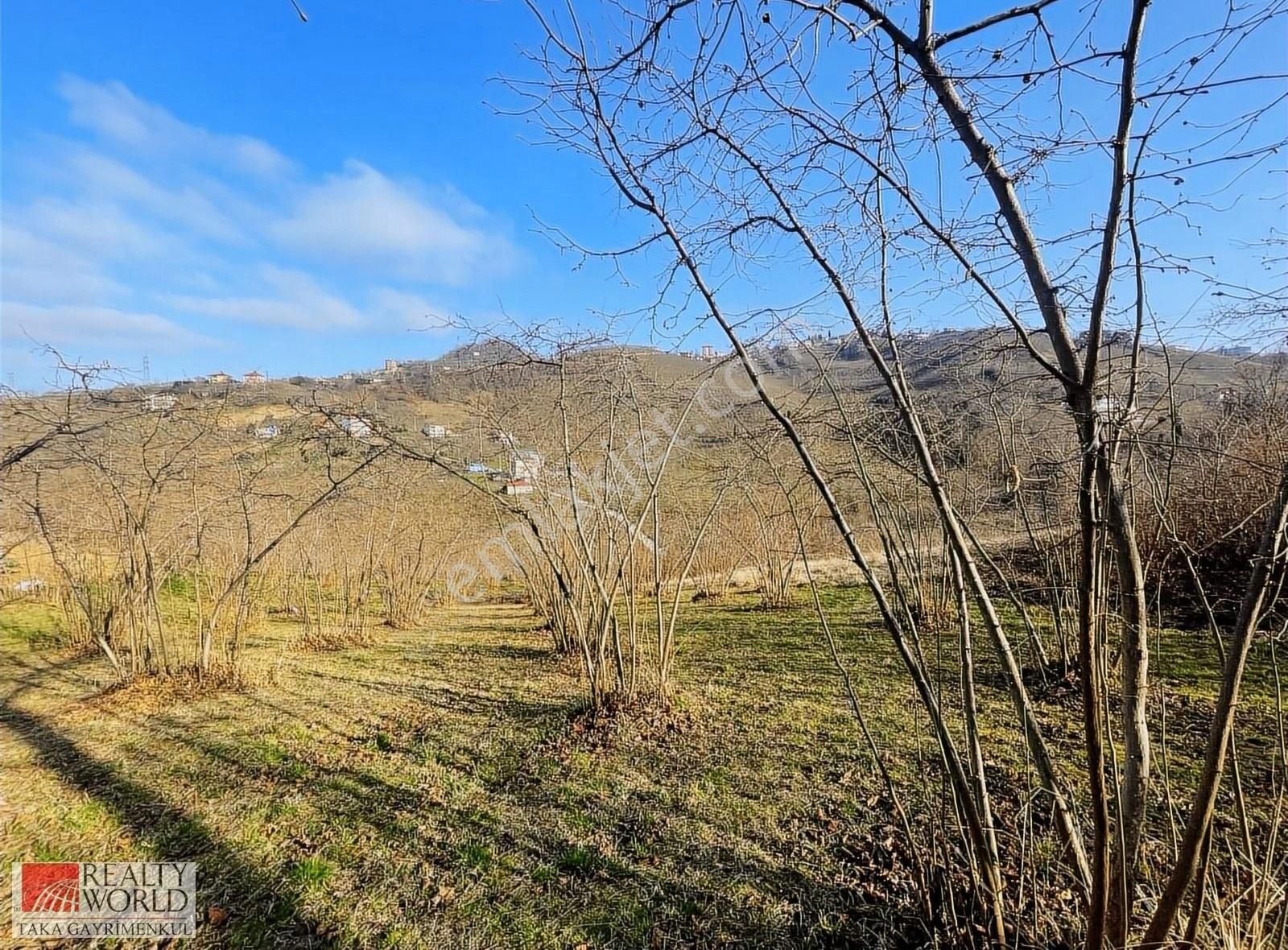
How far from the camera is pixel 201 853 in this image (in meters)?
2.77

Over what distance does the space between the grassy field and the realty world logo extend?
0.08 metres

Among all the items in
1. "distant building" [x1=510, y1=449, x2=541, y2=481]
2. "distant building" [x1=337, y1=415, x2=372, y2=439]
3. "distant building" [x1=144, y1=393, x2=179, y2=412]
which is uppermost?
"distant building" [x1=144, y1=393, x2=179, y2=412]

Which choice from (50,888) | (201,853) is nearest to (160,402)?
(50,888)

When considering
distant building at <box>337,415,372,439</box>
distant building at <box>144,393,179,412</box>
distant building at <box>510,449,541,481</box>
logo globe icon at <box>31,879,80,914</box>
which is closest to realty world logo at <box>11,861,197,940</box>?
logo globe icon at <box>31,879,80,914</box>

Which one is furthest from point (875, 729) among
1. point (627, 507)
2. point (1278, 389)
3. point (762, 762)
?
point (1278, 389)

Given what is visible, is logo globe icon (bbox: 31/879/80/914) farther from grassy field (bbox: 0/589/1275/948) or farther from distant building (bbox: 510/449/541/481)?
distant building (bbox: 510/449/541/481)

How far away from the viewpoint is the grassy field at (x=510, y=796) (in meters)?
2.22

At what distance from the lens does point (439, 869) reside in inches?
99.7

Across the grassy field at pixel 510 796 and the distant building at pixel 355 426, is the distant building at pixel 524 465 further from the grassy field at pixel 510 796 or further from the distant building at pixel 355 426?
the grassy field at pixel 510 796

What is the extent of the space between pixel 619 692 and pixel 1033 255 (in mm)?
3554

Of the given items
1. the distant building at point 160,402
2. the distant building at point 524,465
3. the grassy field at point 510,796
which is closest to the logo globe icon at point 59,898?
the grassy field at point 510,796

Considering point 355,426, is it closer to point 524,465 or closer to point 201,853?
point 524,465

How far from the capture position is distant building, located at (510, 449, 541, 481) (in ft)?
16.7

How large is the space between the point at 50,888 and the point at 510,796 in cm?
205
